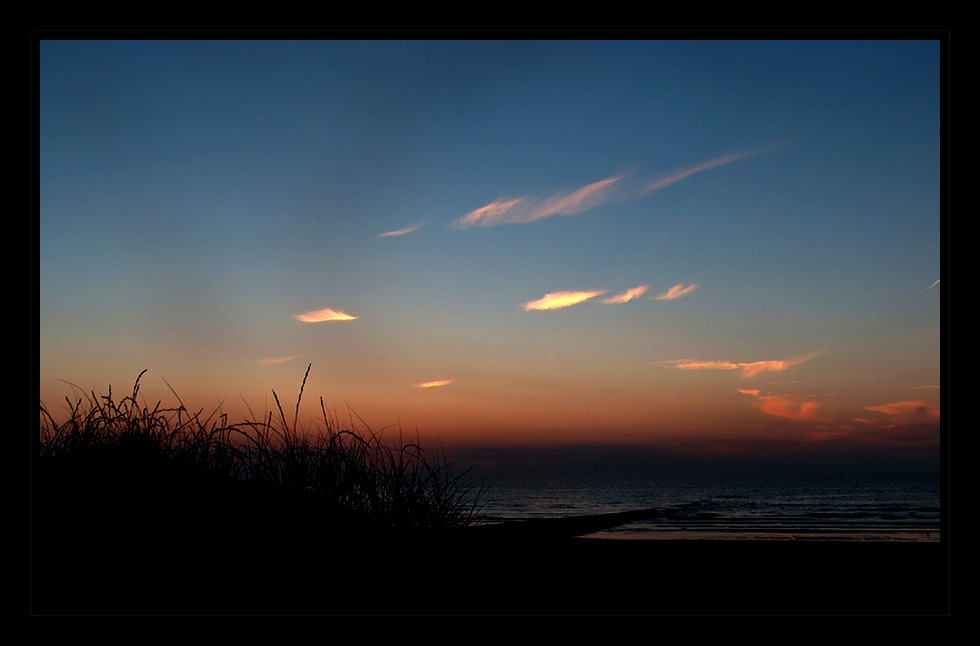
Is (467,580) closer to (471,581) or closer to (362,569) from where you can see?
(471,581)

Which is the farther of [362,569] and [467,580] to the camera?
[362,569]

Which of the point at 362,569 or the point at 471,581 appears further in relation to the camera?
the point at 362,569

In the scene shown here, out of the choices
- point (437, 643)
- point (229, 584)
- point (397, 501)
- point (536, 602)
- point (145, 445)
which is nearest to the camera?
point (437, 643)

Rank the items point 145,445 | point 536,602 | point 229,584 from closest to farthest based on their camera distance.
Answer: point 536,602
point 229,584
point 145,445

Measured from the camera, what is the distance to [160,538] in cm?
464

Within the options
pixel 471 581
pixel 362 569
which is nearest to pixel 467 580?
pixel 471 581
